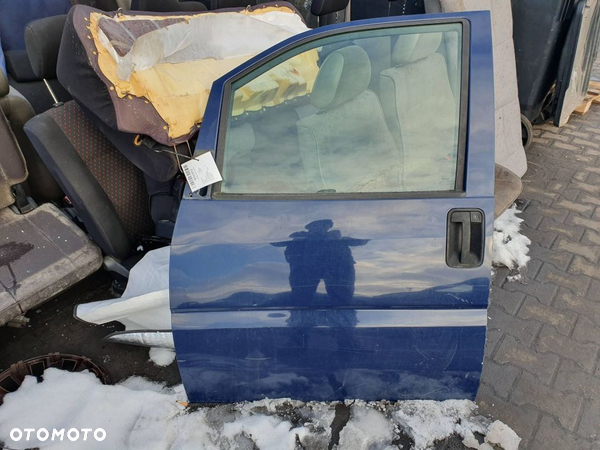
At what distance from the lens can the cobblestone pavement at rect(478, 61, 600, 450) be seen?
77.2 inches

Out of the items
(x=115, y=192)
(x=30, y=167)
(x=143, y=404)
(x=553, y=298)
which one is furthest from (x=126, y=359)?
(x=553, y=298)

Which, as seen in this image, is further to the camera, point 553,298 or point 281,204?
point 553,298

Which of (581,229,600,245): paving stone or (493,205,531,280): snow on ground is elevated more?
(493,205,531,280): snow on ground

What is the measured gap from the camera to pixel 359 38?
1.69 m

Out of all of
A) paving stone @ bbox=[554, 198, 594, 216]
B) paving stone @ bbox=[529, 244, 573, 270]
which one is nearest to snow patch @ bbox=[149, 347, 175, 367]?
paving stone @ bbox=[529, 244, 573, 270]

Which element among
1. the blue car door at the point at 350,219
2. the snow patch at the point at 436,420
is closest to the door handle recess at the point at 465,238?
the blue car door at the point at 350,219

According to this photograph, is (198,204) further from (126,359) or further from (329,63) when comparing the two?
(126,359)

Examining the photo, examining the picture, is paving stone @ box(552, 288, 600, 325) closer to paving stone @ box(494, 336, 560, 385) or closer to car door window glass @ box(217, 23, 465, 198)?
paving stone @ box(494, 336, 560, 385)

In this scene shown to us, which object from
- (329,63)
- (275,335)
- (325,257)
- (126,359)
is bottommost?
(126,359)

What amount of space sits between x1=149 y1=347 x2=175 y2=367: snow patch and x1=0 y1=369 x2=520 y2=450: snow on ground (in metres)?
0.21

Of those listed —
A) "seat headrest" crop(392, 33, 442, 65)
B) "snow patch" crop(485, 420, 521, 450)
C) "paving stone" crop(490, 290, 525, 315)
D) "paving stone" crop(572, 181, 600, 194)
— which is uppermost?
"seat headrest" crop(392, 33, 442, 65)

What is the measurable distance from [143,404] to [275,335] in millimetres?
748

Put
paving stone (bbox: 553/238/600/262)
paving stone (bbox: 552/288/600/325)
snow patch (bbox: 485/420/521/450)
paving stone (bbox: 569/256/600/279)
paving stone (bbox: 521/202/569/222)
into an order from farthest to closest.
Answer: paving stone (bbox: 521/202/569/222)
paving stone (bbox: 553/238/600/262)
paving stone (bbox: 569/256/600/279)
paving stone (bbox: 552/288/600/325)
snow patch (bbox: 485/420/521/450)

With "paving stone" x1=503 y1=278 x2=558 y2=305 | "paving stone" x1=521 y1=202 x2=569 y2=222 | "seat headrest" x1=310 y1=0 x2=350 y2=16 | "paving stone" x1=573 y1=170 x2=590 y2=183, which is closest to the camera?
"seat headrest" x1=310 y1=0 x2=350 y2=16
